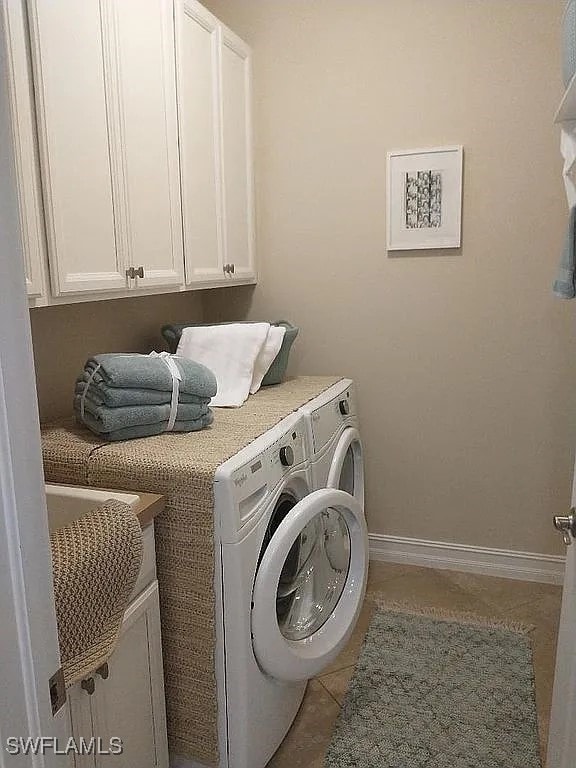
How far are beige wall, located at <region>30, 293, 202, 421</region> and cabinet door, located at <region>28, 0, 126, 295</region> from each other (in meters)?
0.32

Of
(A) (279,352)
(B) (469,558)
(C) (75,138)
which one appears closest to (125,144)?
(C) (75,138)

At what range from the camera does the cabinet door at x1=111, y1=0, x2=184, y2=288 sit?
67.1 inches

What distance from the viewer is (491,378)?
254cm

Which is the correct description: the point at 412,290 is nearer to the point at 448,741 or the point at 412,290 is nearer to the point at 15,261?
the point at 448,741

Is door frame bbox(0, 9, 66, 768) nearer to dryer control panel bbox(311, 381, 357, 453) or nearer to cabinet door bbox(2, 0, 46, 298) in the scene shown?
cabinet door bbox(2, 0, 46, 298)

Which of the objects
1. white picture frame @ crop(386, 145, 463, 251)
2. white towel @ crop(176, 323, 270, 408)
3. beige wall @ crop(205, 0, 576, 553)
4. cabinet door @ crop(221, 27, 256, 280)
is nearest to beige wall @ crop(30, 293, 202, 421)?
white towel @ crop(176, 323, 270, 408)

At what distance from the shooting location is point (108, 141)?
1.64 m

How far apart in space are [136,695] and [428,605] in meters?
1.43

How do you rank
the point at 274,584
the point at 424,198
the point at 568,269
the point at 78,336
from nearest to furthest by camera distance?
the point at 568,269 → the point at 274,584 → the point at 78,336 → the point at 424,198

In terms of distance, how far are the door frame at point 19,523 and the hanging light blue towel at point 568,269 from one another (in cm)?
100

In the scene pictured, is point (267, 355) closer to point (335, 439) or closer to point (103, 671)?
point (335, 439)

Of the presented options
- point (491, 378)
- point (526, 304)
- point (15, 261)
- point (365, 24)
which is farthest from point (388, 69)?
point (15, 261)

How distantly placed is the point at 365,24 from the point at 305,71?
0.29 m

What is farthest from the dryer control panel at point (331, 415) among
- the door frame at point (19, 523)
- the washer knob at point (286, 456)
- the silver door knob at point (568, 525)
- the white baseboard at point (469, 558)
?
the door frame at point (19, 523)
